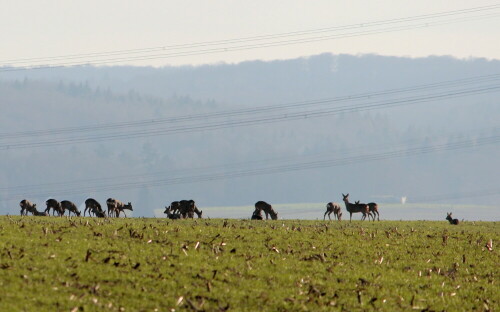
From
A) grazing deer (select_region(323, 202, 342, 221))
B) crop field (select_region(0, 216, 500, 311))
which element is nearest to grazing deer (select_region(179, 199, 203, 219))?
grazing deer (select_region(323, 202, 342, 221))

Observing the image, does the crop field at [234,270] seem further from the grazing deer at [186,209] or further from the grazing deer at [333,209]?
the grazing deer at [333,209]

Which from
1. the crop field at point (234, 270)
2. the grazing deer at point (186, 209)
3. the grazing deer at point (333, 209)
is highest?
Result: the grazing deer at point (333, 209)

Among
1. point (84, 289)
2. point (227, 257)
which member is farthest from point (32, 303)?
point (227, 257)

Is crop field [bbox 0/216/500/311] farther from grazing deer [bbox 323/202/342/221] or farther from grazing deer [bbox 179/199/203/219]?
grazing deer [bbox 323/202/342/221]

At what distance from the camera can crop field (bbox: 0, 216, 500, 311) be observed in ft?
78.7

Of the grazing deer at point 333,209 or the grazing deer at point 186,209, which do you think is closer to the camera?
the grazing deer at point 186,209

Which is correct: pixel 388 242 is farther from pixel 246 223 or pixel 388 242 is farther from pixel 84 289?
pixel 84 289

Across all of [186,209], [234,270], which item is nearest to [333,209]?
[186,209]

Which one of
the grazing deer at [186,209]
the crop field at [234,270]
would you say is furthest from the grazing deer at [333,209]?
the crop field at [234,270]

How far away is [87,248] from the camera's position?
29.4 m

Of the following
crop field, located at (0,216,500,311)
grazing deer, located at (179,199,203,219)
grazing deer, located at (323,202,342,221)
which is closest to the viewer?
crop field, located at (0,216,500,311)

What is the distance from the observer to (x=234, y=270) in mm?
28047

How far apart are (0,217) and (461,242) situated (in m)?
20.7

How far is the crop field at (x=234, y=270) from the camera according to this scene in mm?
24000
